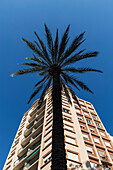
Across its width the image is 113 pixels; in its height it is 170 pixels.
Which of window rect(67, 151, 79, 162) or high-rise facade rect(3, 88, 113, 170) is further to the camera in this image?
high-rise facade rect(3, 88, 113, 170)

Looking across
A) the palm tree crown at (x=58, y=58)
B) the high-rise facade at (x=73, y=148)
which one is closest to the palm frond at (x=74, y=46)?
the palm tree crown at (x=58, y=58)

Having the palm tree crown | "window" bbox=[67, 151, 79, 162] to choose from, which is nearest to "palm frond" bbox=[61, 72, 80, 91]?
the palm tree crown

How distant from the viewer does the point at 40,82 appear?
48.7 feet

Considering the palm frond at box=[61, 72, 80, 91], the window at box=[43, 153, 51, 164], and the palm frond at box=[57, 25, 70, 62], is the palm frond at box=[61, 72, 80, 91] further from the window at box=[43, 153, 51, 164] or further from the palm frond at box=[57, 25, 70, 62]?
the window at box=[43, 153, 51, 164]

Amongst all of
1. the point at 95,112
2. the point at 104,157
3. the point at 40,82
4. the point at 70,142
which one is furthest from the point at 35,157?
the point at 95,112

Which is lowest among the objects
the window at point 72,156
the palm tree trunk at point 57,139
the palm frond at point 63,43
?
the palm tree trunk at point 57,139

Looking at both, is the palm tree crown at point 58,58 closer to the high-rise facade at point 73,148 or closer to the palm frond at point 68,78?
the palm frond at point 68,78

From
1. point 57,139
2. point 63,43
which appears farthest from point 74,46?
point 57,139

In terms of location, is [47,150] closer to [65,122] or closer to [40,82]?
[65,122]

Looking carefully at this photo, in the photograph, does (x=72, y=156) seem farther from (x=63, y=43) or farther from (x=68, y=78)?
(x=63, y=43)

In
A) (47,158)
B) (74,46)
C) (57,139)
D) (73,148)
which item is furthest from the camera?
(73,148)

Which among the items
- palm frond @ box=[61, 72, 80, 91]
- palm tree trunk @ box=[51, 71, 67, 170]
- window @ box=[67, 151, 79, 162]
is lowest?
palm tree trunk @ box=[51, 71, 67, 170]

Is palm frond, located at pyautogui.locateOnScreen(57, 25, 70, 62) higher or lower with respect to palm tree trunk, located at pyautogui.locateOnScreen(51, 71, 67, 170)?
higher

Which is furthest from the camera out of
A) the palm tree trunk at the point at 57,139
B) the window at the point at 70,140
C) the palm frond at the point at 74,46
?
the window at the point at 70,140
